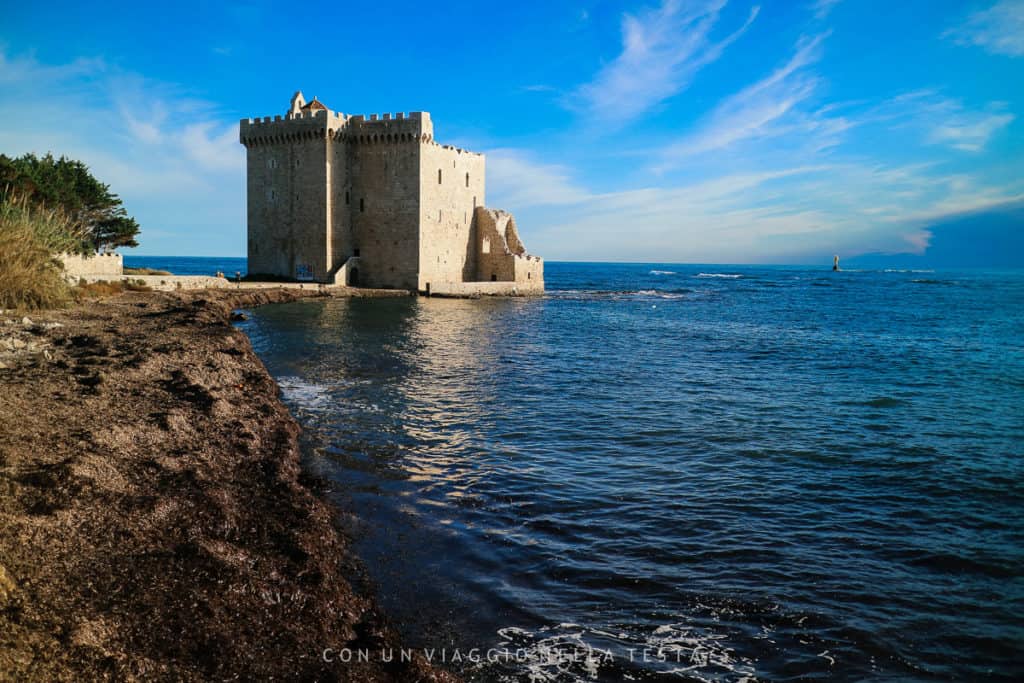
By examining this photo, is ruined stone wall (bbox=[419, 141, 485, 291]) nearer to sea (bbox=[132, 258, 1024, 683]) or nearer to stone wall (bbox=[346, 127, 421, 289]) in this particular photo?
stone wall (bbox=[346, 127, 421, 289])

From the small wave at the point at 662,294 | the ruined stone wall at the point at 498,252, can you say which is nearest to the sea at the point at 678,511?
the ruined stone wall at the point at 498,252

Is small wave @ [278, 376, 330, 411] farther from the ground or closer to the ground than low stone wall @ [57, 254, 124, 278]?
closer to the ground

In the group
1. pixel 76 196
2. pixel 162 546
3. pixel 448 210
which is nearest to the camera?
pixel 162 546

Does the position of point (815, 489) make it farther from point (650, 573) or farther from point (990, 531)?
point (650, 573)

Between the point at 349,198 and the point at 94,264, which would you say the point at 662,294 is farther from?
the point at 94,264

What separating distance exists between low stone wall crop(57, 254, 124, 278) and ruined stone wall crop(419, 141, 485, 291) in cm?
1593

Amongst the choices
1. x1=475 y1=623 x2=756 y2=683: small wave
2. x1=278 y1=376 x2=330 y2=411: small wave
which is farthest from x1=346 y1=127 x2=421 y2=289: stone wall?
x1=475 y1=623 x2=756 y2=683: small wave

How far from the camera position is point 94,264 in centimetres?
2923

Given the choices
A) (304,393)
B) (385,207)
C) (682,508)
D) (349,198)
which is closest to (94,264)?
(349,198)

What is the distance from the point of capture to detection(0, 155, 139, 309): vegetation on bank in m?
14.9

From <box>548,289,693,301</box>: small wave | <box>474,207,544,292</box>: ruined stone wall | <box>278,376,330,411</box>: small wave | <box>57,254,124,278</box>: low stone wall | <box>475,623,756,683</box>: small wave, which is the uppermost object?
<box>474,207,544,292</box>: ruined stone wall

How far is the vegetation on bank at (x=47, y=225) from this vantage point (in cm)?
1488

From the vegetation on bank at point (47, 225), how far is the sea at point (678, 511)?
18.0 ft

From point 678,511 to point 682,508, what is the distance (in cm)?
11
